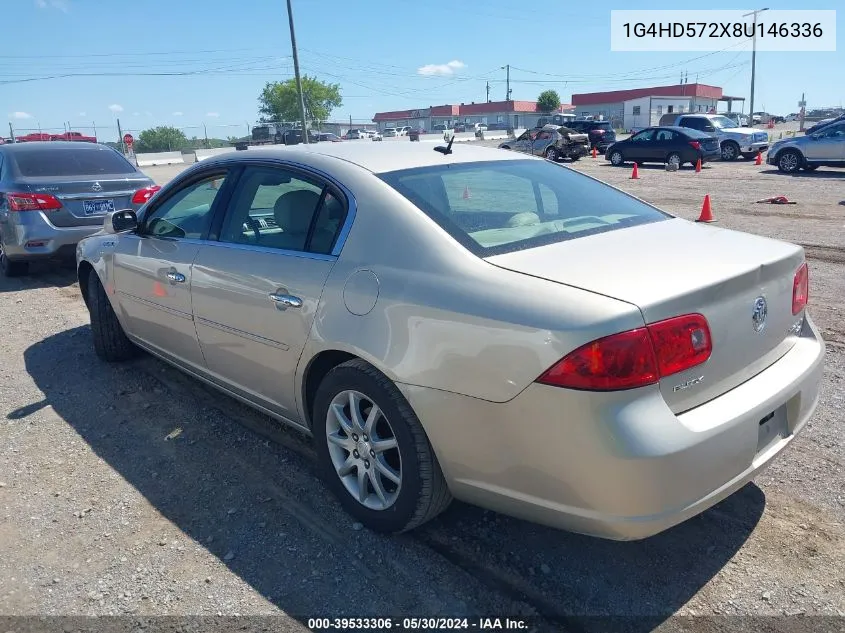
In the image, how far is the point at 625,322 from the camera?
213 centimetres

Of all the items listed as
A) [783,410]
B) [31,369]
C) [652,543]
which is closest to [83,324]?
[31,369]

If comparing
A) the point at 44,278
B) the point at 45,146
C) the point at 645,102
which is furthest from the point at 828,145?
the point at 645,102

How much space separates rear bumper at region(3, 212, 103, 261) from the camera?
7512 millimetres

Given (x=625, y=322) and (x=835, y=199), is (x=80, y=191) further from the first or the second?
(x=835, y=199)

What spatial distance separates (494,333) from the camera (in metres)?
2.32

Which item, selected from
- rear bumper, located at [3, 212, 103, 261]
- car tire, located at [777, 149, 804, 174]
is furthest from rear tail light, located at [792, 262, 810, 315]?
car tire, located at [777, 149, 804, 174]

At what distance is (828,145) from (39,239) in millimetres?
19530

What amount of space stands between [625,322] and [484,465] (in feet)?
2.41

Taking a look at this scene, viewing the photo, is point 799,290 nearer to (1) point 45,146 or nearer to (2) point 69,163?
(2) point 69,163

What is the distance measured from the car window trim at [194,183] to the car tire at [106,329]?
2.69 feet

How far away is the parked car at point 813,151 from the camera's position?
1870cm

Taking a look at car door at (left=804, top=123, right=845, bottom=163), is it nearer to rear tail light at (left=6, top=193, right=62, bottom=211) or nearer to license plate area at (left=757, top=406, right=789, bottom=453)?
rear tail light at (left=6, top=193, right=62, bottom=211)

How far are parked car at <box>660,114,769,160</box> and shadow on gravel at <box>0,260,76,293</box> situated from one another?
Answer: 910 inches

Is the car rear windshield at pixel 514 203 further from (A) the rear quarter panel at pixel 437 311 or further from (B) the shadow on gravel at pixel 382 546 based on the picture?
(B) the shadow on gravel at pixel 382 546
